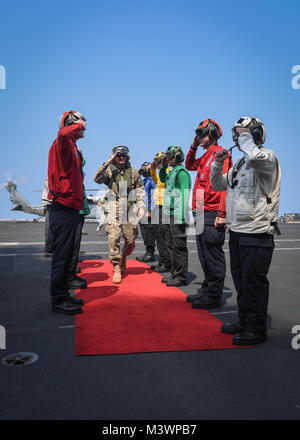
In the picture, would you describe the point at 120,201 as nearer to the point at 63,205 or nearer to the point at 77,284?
the point at 77,284

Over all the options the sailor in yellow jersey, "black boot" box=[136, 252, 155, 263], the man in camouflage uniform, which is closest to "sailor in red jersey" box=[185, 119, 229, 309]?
the man in camouflage uniform

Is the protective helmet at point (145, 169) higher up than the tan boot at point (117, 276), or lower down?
higher up

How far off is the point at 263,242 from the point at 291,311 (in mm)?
1577

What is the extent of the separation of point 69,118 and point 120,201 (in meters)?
1.85

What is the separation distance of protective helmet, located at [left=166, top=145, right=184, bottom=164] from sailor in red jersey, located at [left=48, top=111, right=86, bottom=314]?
172 cm

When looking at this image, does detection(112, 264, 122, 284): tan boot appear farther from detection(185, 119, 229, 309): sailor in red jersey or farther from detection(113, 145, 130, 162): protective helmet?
detection(113, 145, 130, 162): protective helmet

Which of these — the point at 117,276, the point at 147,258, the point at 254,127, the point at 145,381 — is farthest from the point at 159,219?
the point at 145,381

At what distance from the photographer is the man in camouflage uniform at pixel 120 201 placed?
547cm

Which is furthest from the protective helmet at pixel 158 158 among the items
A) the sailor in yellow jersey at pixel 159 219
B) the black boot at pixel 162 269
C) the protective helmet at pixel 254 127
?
the protective helmet at pixel 254 127

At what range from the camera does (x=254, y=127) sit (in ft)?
9.73

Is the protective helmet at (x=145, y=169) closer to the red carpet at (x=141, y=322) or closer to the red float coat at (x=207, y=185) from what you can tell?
the red carpet at (x=141, y=322)

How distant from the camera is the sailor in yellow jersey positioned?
263 inches

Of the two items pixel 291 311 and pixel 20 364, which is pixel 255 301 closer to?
pixel 291 311
